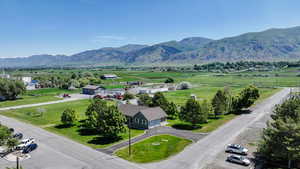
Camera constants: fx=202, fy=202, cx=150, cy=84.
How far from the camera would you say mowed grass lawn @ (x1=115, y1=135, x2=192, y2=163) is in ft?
101

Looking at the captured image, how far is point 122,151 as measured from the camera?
33.1 m

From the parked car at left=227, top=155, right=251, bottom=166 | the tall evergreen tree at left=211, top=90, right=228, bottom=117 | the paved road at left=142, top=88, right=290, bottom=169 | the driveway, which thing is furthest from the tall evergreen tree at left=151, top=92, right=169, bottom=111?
the parked car at left=227, top=155, right=251, bottom=166

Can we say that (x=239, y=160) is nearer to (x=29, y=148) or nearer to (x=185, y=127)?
(x=185, y=127)

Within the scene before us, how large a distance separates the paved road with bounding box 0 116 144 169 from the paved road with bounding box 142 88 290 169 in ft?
17.9

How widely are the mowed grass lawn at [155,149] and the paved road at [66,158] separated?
2.10 metres

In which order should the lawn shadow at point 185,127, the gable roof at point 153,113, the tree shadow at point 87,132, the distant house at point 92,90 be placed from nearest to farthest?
the tree shadow at point 87,132, the lawn shadow at point 185,127, the gable roof at point 153,113, the distant house at point 92,90

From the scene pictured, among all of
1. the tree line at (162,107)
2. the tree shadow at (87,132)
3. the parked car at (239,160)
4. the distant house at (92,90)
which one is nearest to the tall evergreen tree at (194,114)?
the tree line at (162,107)

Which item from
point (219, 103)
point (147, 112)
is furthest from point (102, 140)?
point (219, 103)

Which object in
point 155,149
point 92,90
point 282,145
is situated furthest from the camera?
point 92,90

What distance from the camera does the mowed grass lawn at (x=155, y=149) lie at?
3091 centimetres

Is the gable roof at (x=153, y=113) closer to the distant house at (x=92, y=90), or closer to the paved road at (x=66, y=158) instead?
the paved road at (x=66, y=158)

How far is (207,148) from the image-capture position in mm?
33719

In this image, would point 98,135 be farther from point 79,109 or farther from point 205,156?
point 79,109

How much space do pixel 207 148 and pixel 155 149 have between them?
8684 mm
